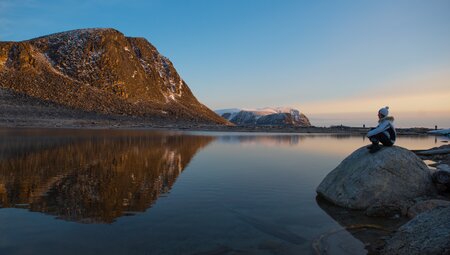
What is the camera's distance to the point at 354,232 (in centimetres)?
924

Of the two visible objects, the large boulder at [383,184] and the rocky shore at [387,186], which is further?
the large boulder at [383,184]

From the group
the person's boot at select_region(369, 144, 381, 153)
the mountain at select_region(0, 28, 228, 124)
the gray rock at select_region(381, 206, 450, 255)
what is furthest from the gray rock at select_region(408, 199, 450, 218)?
the mountain at select_region(0, 28, 228, 124)

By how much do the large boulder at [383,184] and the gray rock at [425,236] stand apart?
3499mm

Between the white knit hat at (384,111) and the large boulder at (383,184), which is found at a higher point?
the white knit hat at (384,111)

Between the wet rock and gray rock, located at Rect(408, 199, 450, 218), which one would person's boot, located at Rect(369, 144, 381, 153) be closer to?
the wet rock

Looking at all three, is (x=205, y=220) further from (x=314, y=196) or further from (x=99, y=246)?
(x=314, y=196)

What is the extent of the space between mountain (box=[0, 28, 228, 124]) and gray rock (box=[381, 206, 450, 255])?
110569mm

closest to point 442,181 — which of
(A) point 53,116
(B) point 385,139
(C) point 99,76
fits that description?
(B) point 385,139

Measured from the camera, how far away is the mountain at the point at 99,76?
371ft

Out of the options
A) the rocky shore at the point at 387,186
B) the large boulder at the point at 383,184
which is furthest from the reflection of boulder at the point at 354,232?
the large boulder at the point at 383,184

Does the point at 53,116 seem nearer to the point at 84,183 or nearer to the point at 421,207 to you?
the point at 84,183

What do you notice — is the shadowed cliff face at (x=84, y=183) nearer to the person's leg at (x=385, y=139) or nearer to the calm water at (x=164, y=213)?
the calm water at (x=164, y=213)

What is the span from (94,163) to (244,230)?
13.6 meters

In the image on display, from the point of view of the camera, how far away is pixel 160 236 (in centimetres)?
824
